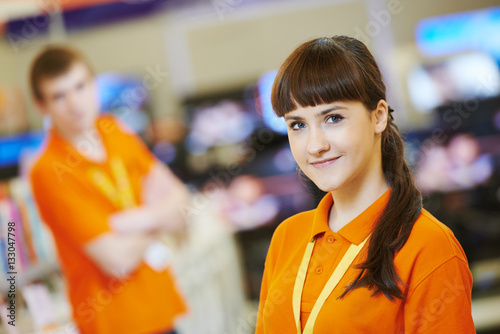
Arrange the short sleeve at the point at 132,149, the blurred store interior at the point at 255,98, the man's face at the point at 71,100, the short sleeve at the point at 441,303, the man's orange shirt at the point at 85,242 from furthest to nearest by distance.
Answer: the blurred store interior at the point at 255,98 < the short sleeve at the point at 132,149 < the man's face at the point at 71,100 < the man's orange shirt at the point at 85,242 < the short sleeve at the point at 441,303

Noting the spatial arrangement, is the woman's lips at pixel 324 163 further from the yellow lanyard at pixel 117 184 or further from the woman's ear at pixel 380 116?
the yellow lanyard at pixel 117 184

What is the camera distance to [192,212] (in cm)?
328

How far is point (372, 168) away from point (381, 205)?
0.06 metres

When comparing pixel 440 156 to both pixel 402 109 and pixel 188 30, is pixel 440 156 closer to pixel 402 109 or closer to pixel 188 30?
pixel 402 109

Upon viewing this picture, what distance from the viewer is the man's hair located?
2.48 metres

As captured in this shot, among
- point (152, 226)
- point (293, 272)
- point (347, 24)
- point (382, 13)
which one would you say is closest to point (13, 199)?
point (152, 226)

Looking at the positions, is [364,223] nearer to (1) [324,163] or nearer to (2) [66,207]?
(1) [324,163]

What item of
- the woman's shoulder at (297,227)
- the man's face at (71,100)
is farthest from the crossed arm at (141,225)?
the woman's shoulder at (297,227)

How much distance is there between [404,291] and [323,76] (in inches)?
13.1

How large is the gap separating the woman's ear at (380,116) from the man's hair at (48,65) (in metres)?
1.96

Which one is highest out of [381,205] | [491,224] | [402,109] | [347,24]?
[347,24]

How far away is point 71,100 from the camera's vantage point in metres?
2.53

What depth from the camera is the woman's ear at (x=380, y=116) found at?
2.83 feet

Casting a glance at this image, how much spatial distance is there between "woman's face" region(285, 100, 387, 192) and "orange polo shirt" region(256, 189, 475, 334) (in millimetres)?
99
